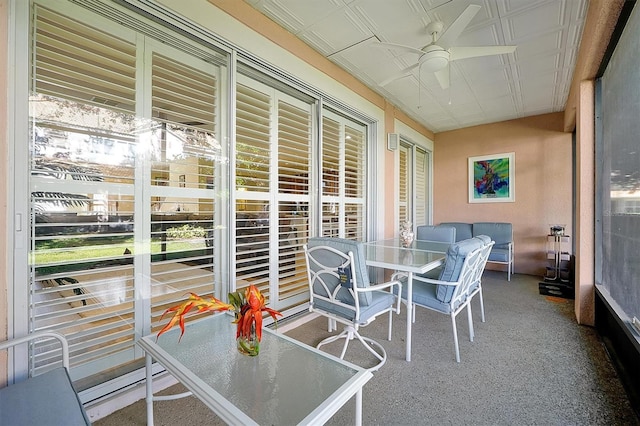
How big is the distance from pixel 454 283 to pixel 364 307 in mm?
694

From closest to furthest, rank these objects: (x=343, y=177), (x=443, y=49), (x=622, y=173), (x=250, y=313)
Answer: (x=250, y=313) → (x=622, y=173) → (x=443, y=49) → (x=343, y=177)

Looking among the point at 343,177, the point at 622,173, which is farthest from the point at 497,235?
the point at 343,177

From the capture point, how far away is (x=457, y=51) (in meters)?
2.22

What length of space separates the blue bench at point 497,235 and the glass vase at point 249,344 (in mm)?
4417

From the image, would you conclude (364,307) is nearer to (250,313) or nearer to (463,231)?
(250,313)

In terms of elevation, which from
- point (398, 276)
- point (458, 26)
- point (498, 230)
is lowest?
point (398, 276)

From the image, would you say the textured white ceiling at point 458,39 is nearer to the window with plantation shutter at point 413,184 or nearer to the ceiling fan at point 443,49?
the ceiling fan at point 443,49

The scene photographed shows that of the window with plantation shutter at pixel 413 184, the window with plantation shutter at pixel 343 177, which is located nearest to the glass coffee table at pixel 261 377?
the window with plantation shutter at pixel 343 177

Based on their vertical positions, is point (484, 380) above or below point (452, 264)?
below

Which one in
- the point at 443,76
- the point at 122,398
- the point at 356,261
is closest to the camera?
the point at 122,398

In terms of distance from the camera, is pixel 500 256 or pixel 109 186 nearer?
pixel 109 186

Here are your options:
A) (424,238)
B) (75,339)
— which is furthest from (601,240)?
(75,339)

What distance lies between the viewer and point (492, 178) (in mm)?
5176

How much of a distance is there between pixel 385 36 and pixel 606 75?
198 cm
